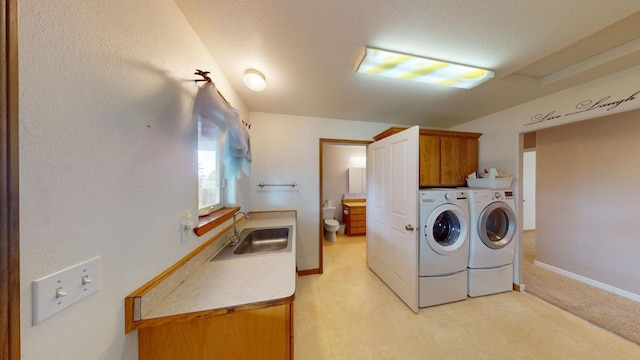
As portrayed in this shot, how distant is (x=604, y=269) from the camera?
214 centimetres

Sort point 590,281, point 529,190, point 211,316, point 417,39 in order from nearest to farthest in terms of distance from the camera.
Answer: point 211,316 → point 417,39 → point 590,281 → point 529,190

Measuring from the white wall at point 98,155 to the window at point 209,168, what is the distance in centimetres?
37

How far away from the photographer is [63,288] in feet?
1.63

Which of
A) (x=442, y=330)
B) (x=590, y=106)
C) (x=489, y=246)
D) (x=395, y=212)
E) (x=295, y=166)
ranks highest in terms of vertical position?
(x=590, y=106)

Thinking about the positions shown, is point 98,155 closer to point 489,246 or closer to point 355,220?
point 489,246

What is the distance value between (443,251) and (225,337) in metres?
2.03

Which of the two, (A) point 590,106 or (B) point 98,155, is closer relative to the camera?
(B) point 98,155

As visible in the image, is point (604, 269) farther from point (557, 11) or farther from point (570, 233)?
point (557, 11)

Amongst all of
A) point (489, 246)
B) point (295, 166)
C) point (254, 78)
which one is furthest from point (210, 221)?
point (489, 246)

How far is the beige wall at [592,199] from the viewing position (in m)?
2.02

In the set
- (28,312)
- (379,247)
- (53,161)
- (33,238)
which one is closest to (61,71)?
(53,161)

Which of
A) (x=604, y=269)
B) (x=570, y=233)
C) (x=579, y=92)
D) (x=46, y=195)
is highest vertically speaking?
(x=579, y=92)

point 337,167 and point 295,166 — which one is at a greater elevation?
point 337,167

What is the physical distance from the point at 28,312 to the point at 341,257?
9.70 ft
